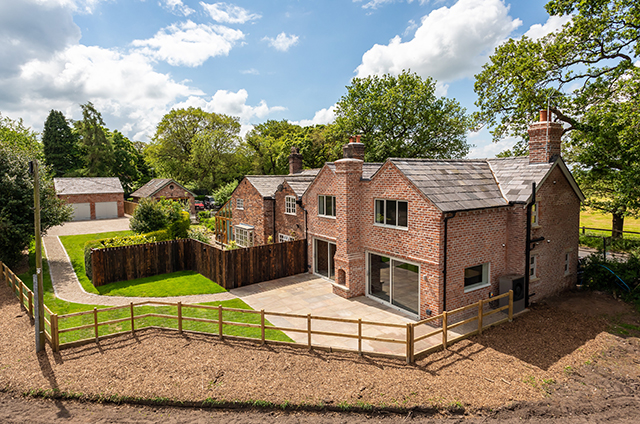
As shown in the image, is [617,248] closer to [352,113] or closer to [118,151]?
[352,113]

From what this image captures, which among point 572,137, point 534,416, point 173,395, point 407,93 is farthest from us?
point 407,93

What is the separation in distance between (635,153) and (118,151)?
217 feet

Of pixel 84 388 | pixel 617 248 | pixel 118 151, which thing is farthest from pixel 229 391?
pixel 118 151

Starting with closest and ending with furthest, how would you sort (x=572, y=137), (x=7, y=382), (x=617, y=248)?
(x=7, y=382)
(x=572, y=137)
(x=617, y=248)

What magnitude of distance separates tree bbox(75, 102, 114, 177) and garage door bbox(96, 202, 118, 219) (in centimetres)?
1414

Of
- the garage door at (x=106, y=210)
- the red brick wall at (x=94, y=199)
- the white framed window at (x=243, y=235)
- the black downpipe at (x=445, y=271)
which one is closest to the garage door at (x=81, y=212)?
the red brick wall at (x=94, y=199)

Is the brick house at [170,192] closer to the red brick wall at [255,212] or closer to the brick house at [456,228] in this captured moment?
the red brick wall at [255,212]

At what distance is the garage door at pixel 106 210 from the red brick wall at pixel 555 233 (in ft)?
154

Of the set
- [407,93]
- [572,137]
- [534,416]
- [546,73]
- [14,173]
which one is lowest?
[534,416]

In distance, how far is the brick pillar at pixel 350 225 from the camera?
15.9 metres

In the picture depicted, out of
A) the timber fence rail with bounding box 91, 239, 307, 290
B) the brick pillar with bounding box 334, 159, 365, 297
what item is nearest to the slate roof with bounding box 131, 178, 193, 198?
the timber fence rail with bounding box 91, 239, 307, 290

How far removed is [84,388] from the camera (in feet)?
30.9

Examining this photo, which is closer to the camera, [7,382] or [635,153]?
[7,382]

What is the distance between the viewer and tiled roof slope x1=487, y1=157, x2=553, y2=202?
14.5 metres
